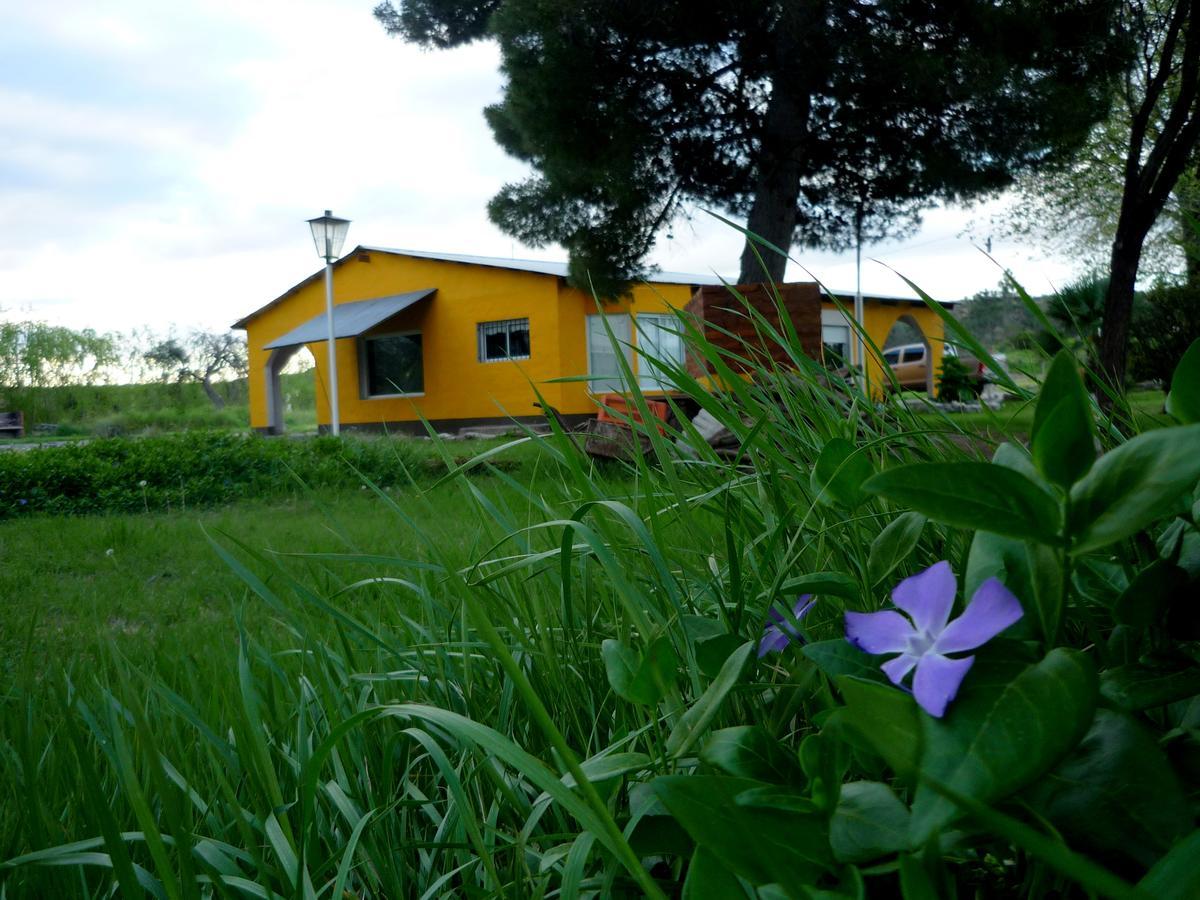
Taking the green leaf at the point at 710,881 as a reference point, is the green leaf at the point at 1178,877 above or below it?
above

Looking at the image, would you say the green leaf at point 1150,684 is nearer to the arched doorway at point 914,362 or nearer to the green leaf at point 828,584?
the green leaf at point 828,584

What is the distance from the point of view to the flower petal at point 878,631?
15.6 inches

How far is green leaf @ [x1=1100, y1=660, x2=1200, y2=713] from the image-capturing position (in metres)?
0.41

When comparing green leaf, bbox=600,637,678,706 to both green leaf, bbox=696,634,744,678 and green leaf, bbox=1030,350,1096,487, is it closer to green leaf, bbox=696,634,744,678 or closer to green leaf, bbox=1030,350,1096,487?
green leaf, bbox=696,634,744,678

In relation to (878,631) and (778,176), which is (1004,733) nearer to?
(878,631)

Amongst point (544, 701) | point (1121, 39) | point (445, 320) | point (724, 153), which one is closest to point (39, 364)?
→ point (445, 320)

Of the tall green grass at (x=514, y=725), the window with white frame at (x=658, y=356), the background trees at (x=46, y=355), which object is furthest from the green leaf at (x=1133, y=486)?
the background trees at (x=46, y=355)

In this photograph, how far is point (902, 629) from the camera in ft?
1.31

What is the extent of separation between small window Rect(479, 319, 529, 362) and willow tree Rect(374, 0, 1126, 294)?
547 cm

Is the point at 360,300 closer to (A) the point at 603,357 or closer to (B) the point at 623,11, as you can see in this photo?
(A) the point at 603,357

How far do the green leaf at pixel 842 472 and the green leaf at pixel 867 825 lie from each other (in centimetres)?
22

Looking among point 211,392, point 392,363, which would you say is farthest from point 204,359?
point 392,363

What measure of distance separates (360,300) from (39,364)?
1543cm

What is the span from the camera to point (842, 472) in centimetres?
60
